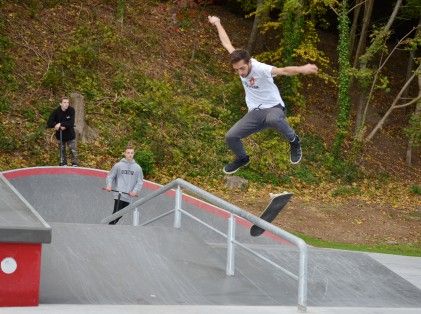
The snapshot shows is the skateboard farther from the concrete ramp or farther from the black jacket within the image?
the black jacket

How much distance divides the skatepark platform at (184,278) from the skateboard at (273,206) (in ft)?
0.74

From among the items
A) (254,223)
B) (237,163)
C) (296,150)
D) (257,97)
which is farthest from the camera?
(237,163)

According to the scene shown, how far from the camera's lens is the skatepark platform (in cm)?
723

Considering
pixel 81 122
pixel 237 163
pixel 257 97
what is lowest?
pixel 81 122

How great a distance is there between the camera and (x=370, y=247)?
1778 centimetres

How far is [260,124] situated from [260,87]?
56cm

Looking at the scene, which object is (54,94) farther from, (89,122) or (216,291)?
(216,291)

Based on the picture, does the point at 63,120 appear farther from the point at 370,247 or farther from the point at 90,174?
the point at 370,247

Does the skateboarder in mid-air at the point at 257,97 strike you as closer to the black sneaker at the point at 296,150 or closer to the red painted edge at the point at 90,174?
the black sneaker at the point at 296,150

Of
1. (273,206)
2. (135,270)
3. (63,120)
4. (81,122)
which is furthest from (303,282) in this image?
(81,122)

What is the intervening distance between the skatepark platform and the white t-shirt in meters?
1.90

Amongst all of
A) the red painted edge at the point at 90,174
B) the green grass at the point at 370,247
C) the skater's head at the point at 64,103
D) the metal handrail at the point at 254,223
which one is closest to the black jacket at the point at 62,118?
the skater's head at the point at 64,103

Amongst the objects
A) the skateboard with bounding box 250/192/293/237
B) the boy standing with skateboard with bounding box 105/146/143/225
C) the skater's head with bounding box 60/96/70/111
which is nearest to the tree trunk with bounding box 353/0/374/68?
the skater's head with bounding box 60/96/70/111

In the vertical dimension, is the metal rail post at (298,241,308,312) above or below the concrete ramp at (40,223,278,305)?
above
